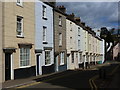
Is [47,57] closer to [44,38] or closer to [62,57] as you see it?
[44,38]

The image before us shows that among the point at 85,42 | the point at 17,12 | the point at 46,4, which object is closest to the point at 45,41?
the point at 46,4

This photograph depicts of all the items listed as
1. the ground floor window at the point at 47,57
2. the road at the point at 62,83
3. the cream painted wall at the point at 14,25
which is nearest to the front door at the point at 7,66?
the cream painted wall at the point at 14,25

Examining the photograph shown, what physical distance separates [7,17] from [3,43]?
2116mm

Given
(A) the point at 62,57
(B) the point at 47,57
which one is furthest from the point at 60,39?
(B) the point at 47,57

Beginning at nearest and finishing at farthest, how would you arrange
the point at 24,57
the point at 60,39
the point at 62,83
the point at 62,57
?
1. the point at 62,83
2. the point at 24,57
3. the point at 60,39
4. the point at 62,57

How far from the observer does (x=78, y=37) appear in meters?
40.9

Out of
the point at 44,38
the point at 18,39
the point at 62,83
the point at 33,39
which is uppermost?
the point at 44,38

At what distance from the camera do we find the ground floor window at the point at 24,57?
19952 mm

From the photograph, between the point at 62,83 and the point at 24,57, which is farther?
the point at 24,57

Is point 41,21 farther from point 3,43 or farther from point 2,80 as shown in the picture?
point 2,80

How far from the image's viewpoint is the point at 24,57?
2045 cm

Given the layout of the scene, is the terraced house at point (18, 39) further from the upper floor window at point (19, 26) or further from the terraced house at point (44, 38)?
the terraced house at point (44, 38)

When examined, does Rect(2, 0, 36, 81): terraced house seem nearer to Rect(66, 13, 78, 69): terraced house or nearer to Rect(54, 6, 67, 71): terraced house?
Rect(54, 6, 67, 71): terraced house

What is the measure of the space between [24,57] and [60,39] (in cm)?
1139
